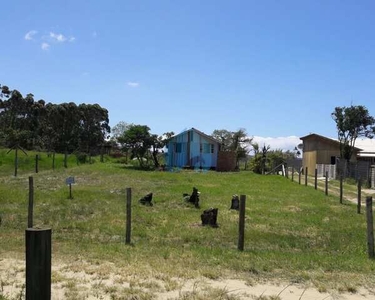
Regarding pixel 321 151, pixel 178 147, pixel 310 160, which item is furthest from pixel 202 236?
pixel 310 160

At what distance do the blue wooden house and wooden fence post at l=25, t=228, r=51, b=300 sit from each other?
43071mm

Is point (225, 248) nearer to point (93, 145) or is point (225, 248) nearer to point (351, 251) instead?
point (351, 251)

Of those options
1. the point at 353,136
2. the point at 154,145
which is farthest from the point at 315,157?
the point at 154,145

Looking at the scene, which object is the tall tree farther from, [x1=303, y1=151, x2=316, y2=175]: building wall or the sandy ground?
the sandy ground

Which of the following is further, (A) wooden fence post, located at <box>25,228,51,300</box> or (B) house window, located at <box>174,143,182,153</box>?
(B) house window, located at <box>174,143,182,153</box>

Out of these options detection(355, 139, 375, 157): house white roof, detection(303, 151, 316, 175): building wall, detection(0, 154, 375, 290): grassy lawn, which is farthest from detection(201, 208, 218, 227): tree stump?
detection(303, 151, 316, 175): building wall

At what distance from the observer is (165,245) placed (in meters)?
10.6

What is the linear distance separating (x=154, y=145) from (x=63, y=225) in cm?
3043

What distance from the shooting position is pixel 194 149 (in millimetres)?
47531

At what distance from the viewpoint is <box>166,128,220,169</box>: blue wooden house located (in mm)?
47281

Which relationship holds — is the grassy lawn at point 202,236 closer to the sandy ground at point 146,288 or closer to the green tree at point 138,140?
the sandy ground at point 146,288

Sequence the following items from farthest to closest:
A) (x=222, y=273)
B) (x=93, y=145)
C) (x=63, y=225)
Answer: (x=93, y=145), (x=63, y=225), (x=222, y=273)

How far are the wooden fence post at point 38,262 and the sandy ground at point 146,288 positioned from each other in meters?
2.33

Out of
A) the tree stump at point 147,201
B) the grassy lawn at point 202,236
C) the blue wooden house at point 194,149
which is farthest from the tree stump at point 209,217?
the blue wooden house at point 194,149
